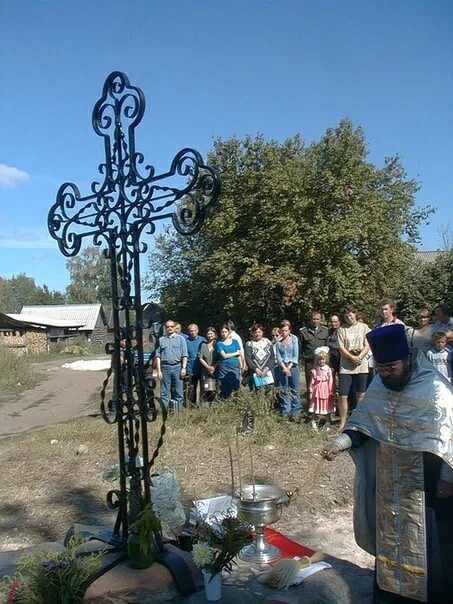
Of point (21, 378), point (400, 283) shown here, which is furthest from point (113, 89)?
point (400, 283)

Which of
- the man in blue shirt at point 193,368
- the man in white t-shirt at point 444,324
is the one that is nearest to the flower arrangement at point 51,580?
the man in white t-shirt at point 444,324

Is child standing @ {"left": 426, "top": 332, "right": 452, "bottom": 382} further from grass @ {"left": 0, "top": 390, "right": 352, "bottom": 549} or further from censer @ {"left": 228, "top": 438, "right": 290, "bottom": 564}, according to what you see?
censer @ {"left": 228, "top": 438, "right": 290, "bottom": 564}

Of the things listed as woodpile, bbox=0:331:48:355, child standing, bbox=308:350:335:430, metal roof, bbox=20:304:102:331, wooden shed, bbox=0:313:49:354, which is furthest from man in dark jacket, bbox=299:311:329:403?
metal roof, bbox=20:304:102:331

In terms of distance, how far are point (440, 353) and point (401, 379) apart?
4905 mm

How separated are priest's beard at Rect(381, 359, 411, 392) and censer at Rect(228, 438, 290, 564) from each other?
1.18 metres

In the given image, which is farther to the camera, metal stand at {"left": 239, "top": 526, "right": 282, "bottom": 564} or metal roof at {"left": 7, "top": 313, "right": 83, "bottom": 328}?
metal roof at {"left": 7, "top": 313, "right": 83, "bottom": 328}

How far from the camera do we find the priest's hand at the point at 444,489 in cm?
328

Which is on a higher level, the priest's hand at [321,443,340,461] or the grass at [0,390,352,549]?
the priest's hand at [321,443,340,461]

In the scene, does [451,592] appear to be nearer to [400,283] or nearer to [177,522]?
[177,522]

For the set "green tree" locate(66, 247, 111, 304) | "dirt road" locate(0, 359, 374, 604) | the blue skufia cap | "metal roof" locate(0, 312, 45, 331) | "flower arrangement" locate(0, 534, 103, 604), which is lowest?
"dirt road" locate(0, 359, 374, 604)

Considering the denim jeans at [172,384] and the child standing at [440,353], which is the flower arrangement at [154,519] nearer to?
the child standing at [440,353]

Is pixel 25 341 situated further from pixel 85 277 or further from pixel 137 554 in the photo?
pixel 85 277

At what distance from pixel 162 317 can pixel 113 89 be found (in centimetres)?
147

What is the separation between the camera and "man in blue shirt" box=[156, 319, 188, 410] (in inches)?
378
